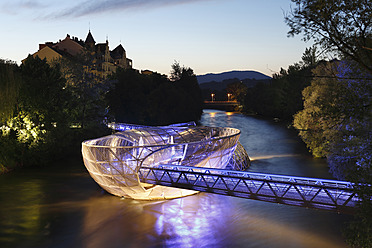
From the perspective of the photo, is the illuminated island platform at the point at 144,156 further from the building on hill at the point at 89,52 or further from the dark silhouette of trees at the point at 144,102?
the dark silhouette of trees at the point at 144,102

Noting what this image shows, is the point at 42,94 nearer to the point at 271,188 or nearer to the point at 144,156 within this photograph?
the point at 144,156

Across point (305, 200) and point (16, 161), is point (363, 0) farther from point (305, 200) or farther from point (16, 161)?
point (16, 161)

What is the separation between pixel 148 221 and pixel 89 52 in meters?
29.0

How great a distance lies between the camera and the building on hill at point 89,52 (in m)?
40.5

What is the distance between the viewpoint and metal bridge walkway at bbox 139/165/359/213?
11867 mm

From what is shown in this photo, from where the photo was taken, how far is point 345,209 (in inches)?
450

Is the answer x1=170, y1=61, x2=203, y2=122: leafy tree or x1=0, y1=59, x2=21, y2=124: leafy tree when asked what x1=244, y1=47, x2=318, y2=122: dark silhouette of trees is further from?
x1=0, y1=59, x2=21, y2=124: leafy tree

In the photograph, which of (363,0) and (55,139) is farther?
(55,139)

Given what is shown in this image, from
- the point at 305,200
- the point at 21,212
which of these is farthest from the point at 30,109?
the point at 305,200

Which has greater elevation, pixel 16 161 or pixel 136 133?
pixel 136 133

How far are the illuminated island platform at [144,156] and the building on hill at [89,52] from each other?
2214 centimetres

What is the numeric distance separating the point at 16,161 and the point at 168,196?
51.9ft

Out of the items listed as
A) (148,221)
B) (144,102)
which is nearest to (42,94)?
(148,221)

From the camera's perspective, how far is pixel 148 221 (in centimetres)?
1518
